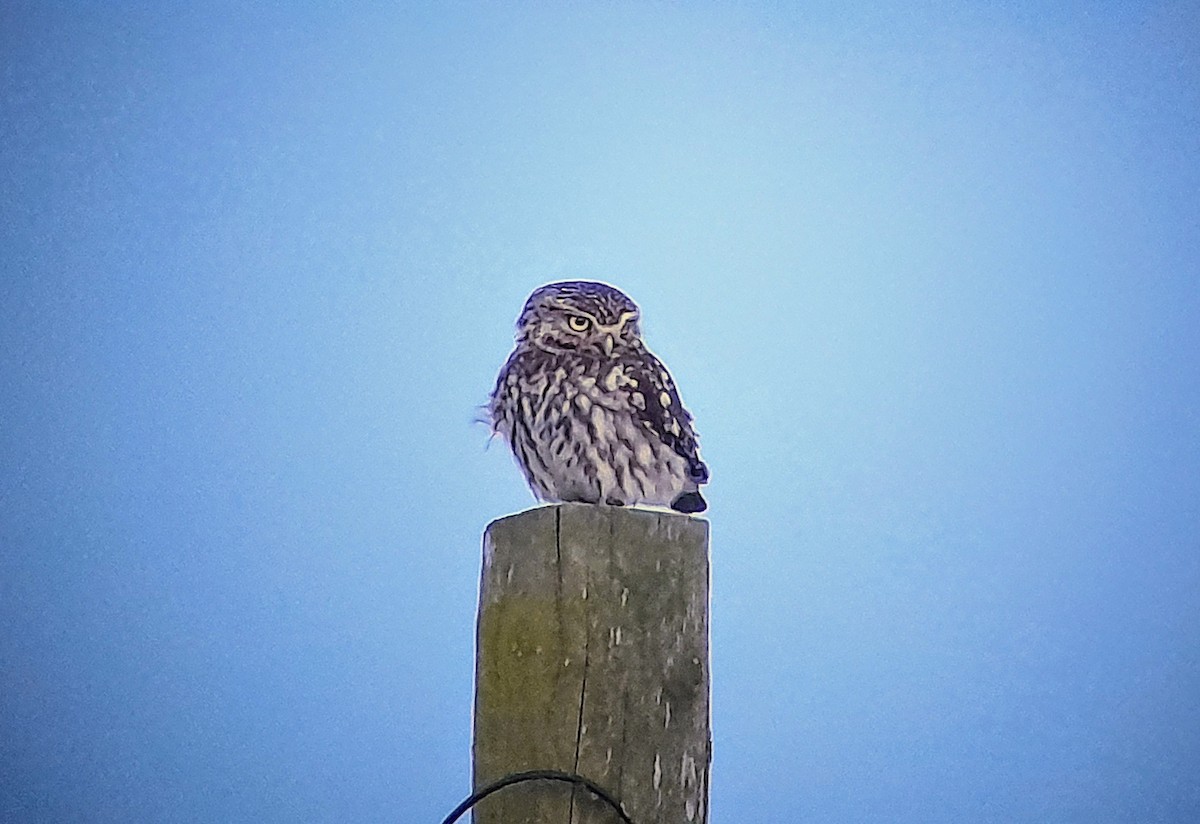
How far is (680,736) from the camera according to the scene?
899 mm

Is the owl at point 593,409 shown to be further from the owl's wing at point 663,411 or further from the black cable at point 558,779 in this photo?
the black cable at point 558,779

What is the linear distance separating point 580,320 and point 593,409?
0.51 feet

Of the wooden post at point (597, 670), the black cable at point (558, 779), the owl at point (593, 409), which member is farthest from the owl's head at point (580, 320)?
the black cable at point (558, 779)

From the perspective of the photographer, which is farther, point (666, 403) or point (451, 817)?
point (666, 403)

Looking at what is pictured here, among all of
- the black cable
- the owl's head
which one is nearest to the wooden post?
the black cable

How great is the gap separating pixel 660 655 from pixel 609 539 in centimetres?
10

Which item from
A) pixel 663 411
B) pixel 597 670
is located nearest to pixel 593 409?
pixel 663 411

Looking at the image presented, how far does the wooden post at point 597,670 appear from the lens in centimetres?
87

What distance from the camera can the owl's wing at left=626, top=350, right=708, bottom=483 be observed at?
169cm

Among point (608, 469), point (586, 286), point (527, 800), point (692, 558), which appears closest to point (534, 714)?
point (527, 800)

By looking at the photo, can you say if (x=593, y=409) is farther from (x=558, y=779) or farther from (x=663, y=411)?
(x=558, y=779)

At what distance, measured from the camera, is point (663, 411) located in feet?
5.59

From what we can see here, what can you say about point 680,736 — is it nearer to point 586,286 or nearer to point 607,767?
point 607,767

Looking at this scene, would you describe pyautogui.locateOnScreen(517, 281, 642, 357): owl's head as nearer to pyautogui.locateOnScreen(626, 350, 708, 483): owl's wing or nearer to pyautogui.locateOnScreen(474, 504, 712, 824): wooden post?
pyautogui.locateOnScreen(626, 350, 708, 483): owl's wing
